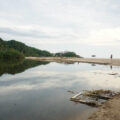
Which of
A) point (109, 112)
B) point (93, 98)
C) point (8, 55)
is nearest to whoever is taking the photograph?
point (109, 112)

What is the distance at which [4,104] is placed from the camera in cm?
1520

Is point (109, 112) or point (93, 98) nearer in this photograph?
Answer: point (109, 112)

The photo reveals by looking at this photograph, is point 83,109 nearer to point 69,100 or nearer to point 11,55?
point 69,100

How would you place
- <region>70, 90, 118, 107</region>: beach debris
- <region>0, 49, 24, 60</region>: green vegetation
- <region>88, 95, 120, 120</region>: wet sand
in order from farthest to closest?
<region>0, 49, 24, 60</region>: green vegetation < <region>70, 90, 118, 107</region>: beach debris < <region>88, 95, 120, 120</region>: wet sand

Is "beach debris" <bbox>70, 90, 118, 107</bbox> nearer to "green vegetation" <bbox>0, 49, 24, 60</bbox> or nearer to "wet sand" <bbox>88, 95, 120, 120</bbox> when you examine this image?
"wet sand" <bbox>88, 95, 120, 120</bbox>

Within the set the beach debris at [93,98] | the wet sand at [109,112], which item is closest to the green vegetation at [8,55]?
the beach debris at [93,98]

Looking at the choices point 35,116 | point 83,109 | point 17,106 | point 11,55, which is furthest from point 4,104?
point 11,55

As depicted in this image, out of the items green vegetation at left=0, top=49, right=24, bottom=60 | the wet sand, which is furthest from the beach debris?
green vegetation at left=0, top=49, right=24, bottom=60

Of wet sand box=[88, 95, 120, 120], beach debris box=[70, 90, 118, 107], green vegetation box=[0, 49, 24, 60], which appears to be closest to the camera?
wet sand box=[88, 95, 120, 120]

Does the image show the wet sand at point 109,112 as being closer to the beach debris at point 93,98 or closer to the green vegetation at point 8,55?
the beach debris at point 93,98

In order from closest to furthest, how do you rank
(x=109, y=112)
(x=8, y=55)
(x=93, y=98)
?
1. (x=109, y=112)
2. (x=93, y=98)
3. (x=8, y=55)

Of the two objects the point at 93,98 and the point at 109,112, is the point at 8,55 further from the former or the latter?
the point at 109,112

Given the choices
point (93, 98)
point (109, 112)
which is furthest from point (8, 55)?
point (109, 112)

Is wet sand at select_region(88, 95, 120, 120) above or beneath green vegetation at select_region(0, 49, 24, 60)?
beneath
